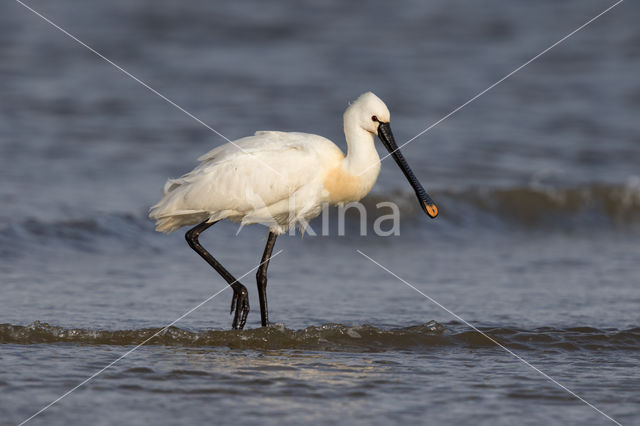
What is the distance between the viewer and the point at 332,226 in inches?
441

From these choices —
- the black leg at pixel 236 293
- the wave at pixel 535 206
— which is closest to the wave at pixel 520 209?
the wave at pixel 535 206

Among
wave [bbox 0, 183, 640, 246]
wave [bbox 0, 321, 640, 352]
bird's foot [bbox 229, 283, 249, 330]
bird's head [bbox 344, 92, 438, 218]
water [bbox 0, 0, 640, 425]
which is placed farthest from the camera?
wave [bbox 0, 183, 640, 246]

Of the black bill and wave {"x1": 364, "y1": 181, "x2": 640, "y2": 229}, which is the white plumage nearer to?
the black bill

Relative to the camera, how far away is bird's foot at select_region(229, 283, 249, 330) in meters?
7.14

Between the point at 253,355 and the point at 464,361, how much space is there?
1460mm

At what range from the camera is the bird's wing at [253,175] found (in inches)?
276

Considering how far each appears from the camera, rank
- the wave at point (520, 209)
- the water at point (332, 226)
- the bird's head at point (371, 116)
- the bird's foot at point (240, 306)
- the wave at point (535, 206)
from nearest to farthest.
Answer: the water at point (332, 226) → the bird's foot at point (240, 306) → the bird's head at point (371, 116) → the wave at point (520, 209) → the wave at point (535, 206)

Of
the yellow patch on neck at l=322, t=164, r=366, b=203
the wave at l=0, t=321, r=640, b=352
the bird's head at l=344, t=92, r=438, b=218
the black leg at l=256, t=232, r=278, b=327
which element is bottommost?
the wave at l=0, t=321, r=640, b=352

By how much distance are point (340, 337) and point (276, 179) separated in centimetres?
127

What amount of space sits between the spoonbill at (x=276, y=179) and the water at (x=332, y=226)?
2.84ft

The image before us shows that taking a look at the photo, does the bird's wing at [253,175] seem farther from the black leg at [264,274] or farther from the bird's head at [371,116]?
the black leg at [264,274]

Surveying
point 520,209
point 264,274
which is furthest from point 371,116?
point 520,209

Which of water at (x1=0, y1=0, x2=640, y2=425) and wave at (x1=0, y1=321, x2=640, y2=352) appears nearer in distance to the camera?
water at (x1=0, y1=0, x2=640, y2=425)

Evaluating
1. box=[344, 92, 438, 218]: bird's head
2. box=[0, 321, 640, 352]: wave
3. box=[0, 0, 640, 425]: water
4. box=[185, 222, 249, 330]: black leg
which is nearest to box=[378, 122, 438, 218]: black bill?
box=[344, 92, 438, 218]: bird's head
